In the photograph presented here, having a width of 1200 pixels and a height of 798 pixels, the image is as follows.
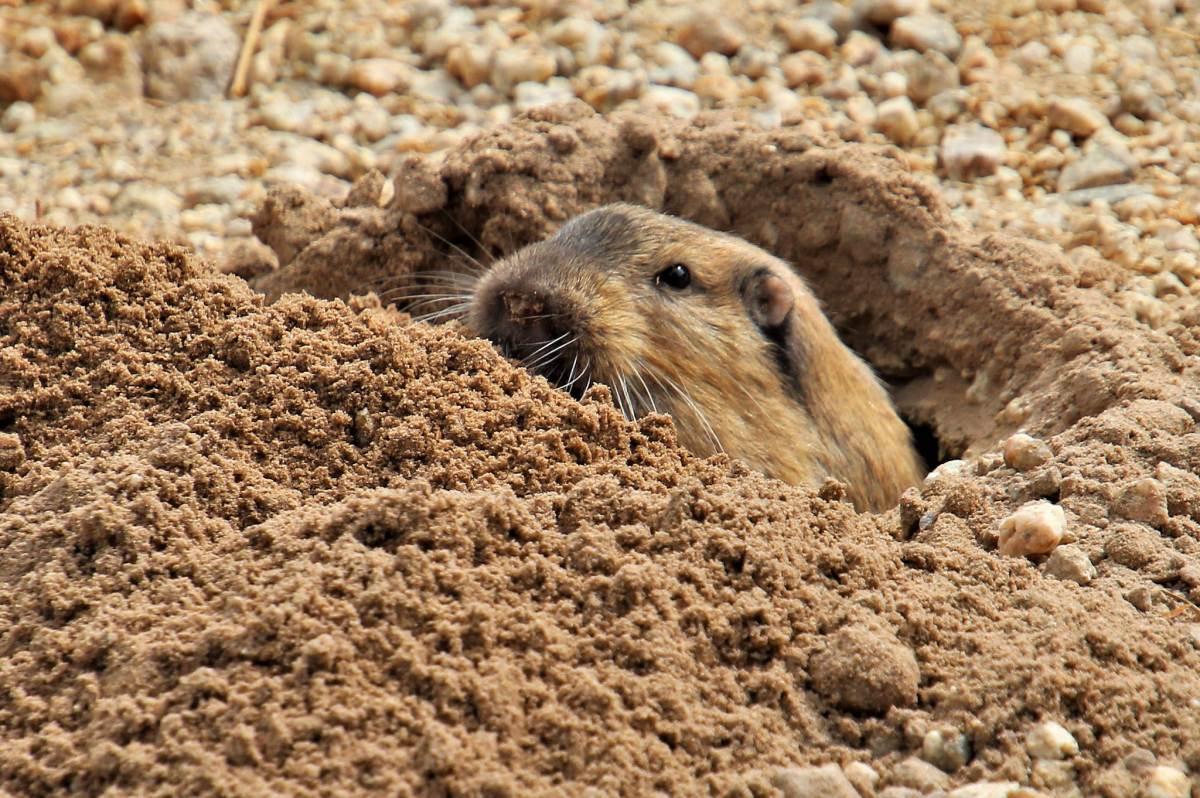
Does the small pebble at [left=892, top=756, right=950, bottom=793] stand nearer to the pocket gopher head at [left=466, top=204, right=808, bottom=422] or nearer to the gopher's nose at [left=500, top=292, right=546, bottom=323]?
the pocket gopher head at [left=466, top=204, right=808, bottom=422]

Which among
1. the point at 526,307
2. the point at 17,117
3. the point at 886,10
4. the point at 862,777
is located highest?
the point at 886,10

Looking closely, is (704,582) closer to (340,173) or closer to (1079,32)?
(340,173)

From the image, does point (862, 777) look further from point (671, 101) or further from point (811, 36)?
point (811, 36)

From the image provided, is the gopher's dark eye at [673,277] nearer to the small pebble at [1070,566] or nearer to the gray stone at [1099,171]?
the small pebble at [1070,566]

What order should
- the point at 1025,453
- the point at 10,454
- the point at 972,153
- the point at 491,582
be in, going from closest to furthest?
the point at 491,582 → the point at 10,454 → the point at 1025,453 → the point at 972,153

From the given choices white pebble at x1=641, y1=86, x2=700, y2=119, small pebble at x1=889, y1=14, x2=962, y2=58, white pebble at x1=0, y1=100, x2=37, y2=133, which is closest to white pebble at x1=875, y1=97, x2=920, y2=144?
small pebble at x1=889, y1=14, x2=962, y2=58

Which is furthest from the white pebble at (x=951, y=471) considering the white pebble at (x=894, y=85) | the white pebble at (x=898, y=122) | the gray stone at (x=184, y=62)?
the gray stone at (x=184, y=62)

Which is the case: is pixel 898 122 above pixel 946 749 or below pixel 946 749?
above

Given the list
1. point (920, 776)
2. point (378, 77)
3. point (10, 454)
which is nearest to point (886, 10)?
point (378, 77)
